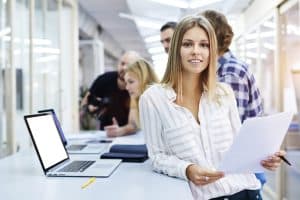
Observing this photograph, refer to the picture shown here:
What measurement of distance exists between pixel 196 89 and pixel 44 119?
29.6 inches

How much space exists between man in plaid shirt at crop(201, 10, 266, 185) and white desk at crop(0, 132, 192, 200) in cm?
52

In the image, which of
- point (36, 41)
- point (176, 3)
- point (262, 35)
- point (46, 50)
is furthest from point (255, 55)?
point (36, 41)

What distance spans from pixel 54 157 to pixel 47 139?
0.09 m

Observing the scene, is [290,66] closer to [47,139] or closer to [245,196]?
[245,196]

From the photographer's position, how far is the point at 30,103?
133 inches

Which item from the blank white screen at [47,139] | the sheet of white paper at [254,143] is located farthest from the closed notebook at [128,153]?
the sheet of white paper at [254,143]

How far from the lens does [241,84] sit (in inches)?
64.0

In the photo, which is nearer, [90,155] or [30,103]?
[90,155]

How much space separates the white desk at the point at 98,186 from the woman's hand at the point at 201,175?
0.04 m

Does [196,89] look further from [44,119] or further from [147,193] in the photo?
[44,119]

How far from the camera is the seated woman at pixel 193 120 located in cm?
132

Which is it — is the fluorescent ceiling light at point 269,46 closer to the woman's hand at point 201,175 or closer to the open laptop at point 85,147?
the open laptop at point 85,147

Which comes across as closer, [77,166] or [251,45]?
[77,166]

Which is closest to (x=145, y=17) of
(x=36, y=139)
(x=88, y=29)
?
(x=88, y=29)
